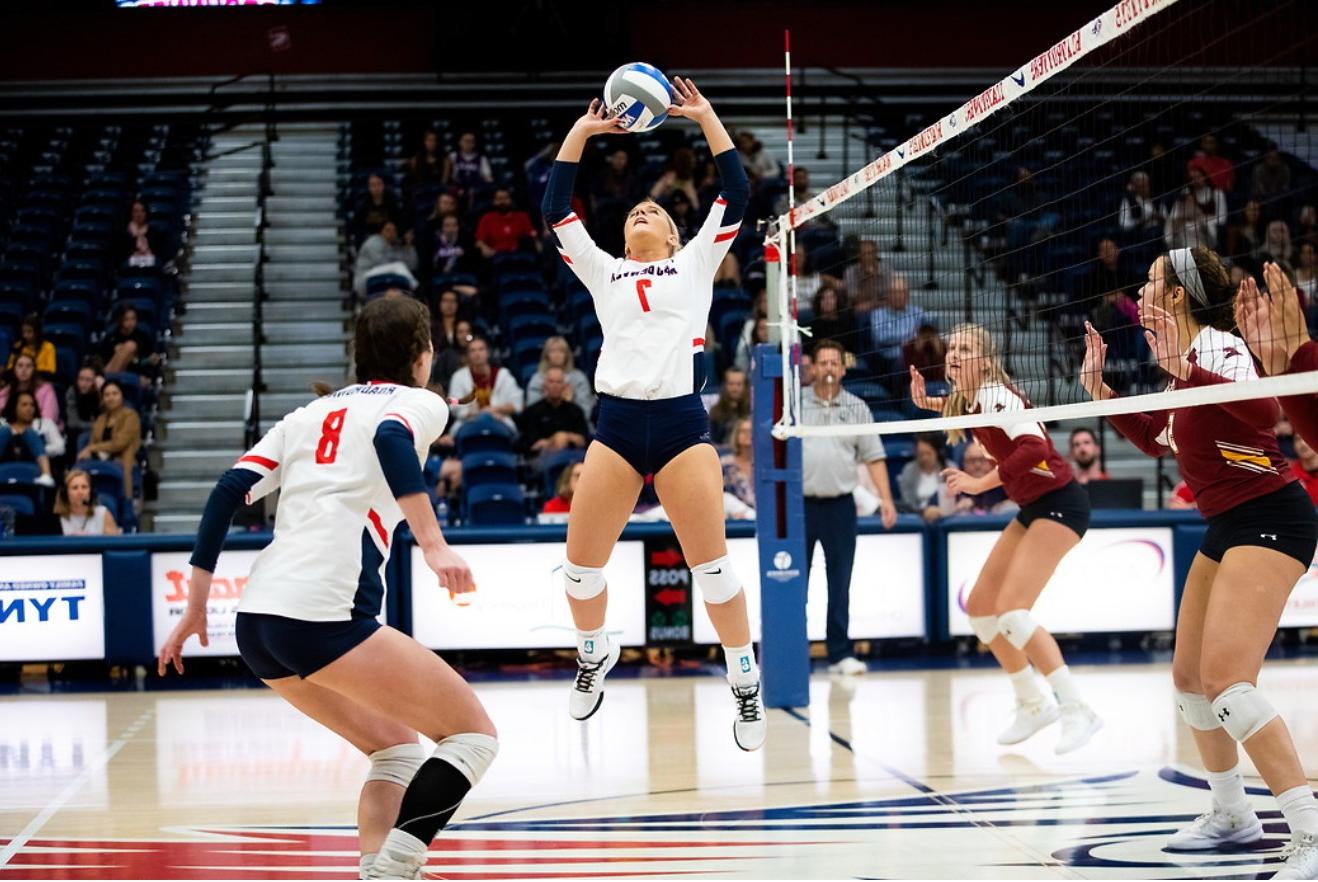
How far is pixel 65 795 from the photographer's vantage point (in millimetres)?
6680

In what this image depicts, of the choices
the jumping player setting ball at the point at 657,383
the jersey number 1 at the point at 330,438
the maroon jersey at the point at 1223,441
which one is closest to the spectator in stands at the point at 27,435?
the jumping player setting ball at the point at 657,383

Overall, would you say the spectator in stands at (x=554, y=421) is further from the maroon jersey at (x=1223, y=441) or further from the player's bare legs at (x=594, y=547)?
the maroon jersey at (x=1223, y=441)

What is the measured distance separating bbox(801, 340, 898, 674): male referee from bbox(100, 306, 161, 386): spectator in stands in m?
6.85

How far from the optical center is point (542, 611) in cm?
1049

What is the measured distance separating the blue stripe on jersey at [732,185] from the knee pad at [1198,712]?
7.94 feet

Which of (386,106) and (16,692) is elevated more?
(386,106)

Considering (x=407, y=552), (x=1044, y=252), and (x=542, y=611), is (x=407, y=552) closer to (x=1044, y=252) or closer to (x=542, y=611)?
(x=542, y=611)

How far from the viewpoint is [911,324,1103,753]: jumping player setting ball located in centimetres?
720

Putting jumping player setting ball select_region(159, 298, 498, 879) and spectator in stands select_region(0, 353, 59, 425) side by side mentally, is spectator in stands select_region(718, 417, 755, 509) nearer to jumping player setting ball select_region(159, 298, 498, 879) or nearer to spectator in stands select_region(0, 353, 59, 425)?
spectator in stands select_region(0, 353, 59, 425)

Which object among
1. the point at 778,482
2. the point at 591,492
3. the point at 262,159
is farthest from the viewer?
the point at 262,159

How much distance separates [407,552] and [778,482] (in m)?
3.29

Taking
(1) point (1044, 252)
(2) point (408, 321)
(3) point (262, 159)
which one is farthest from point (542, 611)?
(3) point (262, 159)

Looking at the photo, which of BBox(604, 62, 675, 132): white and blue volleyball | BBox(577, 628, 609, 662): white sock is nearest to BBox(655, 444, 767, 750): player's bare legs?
BBox(577, 628, 609, 662): white sock

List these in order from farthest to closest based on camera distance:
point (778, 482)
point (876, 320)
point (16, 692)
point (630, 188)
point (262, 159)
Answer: point (262, 159) < point (630, 188) < point (876, 320) < point (16, 692) < point (778, 482)
